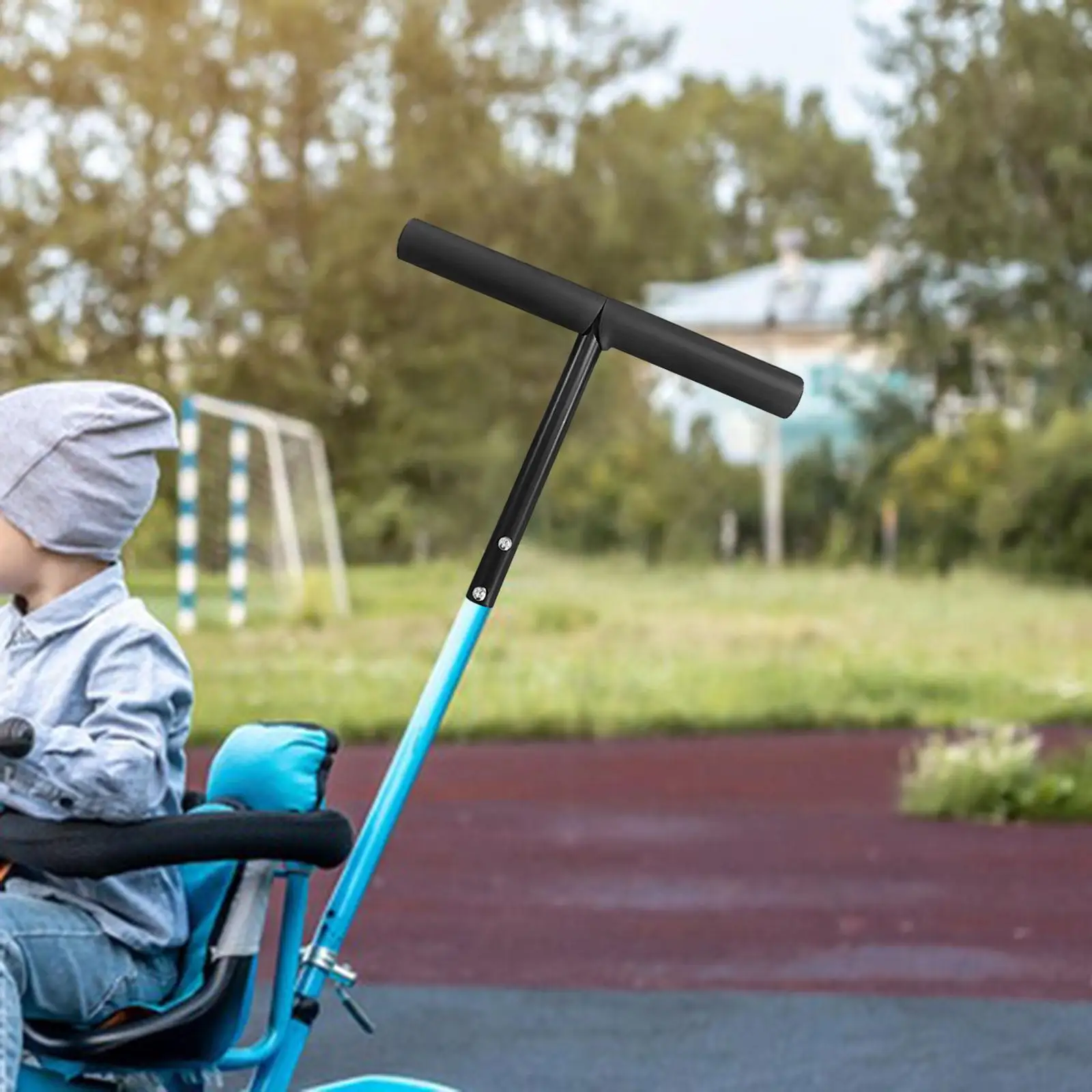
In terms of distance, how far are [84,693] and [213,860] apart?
224 millimetres

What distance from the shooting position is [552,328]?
21156mm

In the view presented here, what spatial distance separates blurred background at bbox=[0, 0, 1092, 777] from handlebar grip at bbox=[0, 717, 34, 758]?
13002 millimetres

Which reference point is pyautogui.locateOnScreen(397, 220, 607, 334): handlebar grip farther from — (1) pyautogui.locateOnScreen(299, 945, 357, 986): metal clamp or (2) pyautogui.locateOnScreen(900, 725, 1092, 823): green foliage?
(2) pyautogui.locateOnScreen(900, 725, 1092, 823): green foliage

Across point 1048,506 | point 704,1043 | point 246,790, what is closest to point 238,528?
point 1048,506

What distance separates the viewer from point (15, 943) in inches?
96.6

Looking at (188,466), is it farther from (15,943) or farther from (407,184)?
(15,943)

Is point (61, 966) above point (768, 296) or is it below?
below

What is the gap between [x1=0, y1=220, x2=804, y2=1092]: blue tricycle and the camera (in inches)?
99.0

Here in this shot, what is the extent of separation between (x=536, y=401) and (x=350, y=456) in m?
1.56

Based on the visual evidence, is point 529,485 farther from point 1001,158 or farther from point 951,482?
point 951,482

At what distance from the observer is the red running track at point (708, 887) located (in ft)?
18.5

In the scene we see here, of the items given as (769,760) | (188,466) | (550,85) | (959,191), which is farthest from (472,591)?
(550,85)

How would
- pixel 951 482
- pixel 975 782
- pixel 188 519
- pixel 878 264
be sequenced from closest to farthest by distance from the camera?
pixel 975 782 → pixel 188 519 → pixel 878 264 → pixel 951 482

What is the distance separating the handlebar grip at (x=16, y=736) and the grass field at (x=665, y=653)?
9.02 metres
